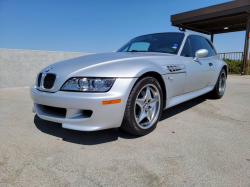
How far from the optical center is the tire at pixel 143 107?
1.94 metres

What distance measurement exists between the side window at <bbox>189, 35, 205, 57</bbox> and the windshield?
288mm

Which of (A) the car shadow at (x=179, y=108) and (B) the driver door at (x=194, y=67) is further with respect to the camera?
(A) the car shadow at (x=179, y=108)

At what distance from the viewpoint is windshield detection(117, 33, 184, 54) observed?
2.92m

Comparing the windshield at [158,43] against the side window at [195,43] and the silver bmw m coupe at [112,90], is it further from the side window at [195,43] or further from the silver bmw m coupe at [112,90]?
the side window at [195,43]

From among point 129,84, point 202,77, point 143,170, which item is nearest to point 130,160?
point 143,170

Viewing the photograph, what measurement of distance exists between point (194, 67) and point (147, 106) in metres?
1.21

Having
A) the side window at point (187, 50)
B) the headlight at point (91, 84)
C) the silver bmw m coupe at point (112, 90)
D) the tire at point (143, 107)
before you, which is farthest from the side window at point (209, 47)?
the headlight at point (91, 84)

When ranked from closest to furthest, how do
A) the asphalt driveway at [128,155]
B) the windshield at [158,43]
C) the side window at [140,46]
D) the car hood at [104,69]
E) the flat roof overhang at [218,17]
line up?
the asphalt driveway at [128,155] < the car hood at [104,69] < the windshield at [158,43] < the side window at [140,46] < the flat roof overhang at [218,17]

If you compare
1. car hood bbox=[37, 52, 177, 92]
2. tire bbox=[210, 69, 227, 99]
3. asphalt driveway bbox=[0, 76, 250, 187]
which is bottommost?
asphalt driveway bbox=[0, 76, 250, 187]

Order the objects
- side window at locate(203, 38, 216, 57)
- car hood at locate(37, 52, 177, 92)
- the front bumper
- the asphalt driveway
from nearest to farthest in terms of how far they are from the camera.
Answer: the asphalt driveway < the front bumper < car hood at locate(37, 52, 177, 92) < side window at locate(203, 38, 216, 57)

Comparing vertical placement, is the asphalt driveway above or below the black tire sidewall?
below

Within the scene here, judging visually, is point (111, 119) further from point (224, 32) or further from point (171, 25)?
point (224, 32)

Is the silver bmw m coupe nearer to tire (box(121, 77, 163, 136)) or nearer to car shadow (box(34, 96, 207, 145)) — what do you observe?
tire (box(121, 77, 163, 136))

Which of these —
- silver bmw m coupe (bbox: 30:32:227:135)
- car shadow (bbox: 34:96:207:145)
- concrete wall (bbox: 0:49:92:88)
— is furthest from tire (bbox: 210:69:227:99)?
concrete wall (bbox: 0:49:92:88)
